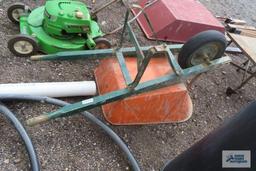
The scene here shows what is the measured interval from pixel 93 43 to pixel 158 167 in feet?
3.60

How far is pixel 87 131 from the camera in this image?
227cm

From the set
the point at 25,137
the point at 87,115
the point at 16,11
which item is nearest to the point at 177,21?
the point at 87,115

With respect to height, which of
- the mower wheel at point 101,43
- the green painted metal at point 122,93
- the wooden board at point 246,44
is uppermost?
the wooden board at point 246,44

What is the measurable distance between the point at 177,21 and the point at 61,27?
101 cm

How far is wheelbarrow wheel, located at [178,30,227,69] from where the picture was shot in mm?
2223

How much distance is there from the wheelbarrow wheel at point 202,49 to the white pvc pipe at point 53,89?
27.6 inches

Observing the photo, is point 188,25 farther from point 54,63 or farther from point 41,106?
point 41,106

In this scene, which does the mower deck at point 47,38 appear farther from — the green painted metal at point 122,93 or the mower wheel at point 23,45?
the green painted metal at point 122,93

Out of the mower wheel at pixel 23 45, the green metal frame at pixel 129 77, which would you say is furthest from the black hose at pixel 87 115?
the mower wheel at pixel 23 45

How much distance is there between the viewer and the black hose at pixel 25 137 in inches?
73.7

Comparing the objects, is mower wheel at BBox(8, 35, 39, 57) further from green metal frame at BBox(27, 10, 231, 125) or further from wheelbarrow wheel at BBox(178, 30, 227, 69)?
wheelbarrow wheel at BBox(178, 30, 227, 69)

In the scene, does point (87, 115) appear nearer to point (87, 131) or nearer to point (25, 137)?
point (87, 131)

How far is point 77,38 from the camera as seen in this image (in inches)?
108

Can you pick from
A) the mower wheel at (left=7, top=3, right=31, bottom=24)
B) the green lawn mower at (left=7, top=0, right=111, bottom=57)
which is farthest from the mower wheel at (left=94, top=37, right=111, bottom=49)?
the mower wheel at (left=7, top=3, right=31, bottom=24)
